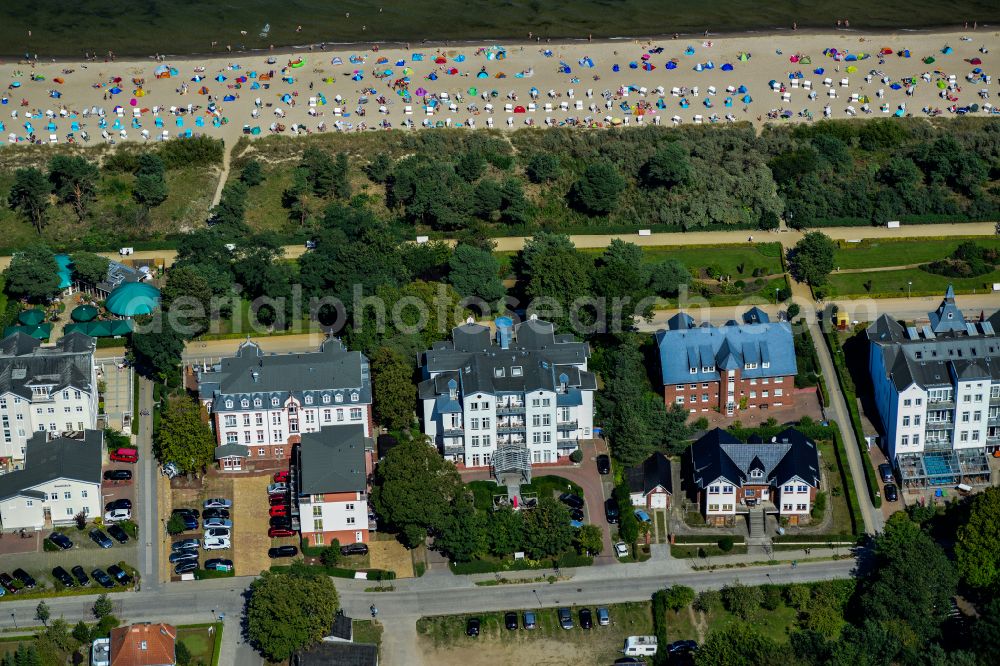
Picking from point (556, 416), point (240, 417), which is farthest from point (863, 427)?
point (240, 417)

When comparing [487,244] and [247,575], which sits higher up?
[487,244]

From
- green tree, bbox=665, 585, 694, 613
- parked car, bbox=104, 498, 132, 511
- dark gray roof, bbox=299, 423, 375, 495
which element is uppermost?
dark gray roof, bbox=299, 423, 375, 495

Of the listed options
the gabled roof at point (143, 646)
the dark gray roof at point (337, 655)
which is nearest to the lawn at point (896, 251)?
the dark gray roof at point (337, 655)

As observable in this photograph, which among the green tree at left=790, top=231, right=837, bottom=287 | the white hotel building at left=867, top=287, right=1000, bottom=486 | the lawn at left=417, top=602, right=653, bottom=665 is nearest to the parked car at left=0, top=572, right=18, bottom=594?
the lawn at left=417, top=602, right=653, bottom=665

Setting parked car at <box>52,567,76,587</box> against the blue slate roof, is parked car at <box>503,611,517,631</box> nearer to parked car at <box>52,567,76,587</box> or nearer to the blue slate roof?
the blue slate roof

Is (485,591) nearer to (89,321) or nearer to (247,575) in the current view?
(247,575)

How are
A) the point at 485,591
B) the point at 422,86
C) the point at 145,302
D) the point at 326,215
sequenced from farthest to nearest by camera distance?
the point at 422,86, the point at 326,215, the point at 145,302, the point at 485,591
